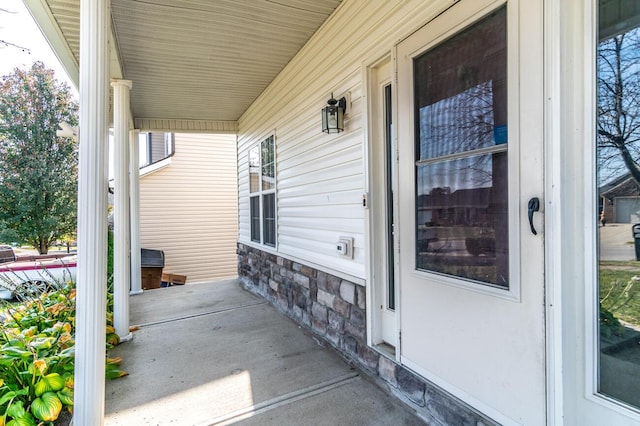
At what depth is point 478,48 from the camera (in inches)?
65.9

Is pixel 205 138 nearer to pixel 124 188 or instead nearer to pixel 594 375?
pixel 124 188

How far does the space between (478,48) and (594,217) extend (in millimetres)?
979

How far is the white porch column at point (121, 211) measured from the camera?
349cm

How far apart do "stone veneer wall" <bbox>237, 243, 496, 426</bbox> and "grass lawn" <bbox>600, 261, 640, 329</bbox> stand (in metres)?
0.80

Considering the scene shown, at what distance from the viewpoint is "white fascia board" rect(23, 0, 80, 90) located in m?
2.54

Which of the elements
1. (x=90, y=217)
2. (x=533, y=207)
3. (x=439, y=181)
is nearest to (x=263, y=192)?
(x=90, y=217)

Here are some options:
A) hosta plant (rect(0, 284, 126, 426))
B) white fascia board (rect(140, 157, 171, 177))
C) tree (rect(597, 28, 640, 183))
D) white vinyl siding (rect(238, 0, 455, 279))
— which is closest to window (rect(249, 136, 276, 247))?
white vinyl siding (rect(238, 0, 455, 279))

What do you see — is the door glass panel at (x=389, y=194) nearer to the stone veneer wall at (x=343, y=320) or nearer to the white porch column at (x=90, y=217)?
the stone veneer wall at (x=343, y=320)

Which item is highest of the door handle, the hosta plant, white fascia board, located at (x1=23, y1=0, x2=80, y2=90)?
white fascia board, located at (x1=23, y1=0, x2=80, y2=90)

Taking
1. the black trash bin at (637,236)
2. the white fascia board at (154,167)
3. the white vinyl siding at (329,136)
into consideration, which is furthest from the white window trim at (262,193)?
the white fascia board at (154,167)

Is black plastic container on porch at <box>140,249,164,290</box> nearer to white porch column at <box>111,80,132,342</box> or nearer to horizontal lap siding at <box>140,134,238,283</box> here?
horizontal lap siding at <box>140,134,238,283</box>

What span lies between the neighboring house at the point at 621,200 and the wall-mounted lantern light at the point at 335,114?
2.00m

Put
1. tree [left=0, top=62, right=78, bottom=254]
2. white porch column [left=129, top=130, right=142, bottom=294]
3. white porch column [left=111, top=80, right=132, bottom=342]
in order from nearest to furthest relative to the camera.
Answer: white porch column [left=111, top=80, right=132, bottom=342] < white porch column [left=129, top=130, right=142, bottom=294] < tree [left=0, top=62, right=78, bottom=254]

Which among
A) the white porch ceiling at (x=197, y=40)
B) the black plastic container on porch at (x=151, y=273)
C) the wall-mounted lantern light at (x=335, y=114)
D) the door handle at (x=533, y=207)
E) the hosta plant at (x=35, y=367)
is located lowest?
the black plastic container on porch at (x=151, y=273)
